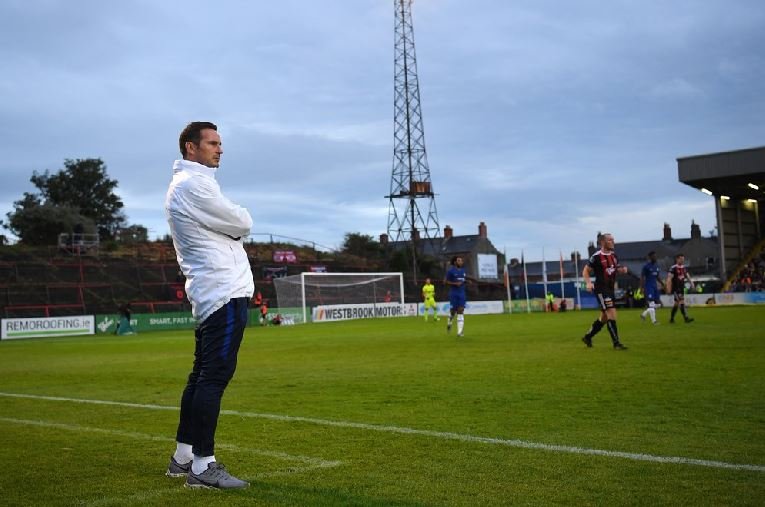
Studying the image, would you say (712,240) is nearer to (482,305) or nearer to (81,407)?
(482,305)

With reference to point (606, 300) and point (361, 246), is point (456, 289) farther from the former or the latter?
point (361, 246)

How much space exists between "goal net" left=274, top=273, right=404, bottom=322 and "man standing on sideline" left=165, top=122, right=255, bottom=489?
42.3 metres

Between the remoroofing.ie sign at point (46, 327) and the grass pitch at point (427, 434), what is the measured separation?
1128 inches

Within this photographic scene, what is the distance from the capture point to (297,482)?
17.7 ft

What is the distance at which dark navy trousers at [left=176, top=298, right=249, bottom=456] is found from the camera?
5395 millimetres

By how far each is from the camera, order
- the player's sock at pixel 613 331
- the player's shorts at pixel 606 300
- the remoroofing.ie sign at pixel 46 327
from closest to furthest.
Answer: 1. the player's sock at pixel 613 331
2. the player's shorts at pixel 606 300
3. the remoroofing.ie sign at pixel 46 327

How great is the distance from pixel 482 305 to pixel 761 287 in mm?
17385

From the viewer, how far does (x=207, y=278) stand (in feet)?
17.9

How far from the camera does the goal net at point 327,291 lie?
49625mm

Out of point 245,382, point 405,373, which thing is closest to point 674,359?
point 405,373

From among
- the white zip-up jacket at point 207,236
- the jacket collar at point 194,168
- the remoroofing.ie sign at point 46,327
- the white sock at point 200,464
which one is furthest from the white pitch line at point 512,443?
the remoroofing.ie sign at point 46,327

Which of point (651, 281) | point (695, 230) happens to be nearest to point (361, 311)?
point (651, 281)

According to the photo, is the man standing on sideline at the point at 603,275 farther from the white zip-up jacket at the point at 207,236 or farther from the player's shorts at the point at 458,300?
the white zip-up jacket at the point at 207,236

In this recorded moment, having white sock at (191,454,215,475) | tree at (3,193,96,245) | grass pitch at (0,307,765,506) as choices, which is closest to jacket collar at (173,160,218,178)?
white sock at (191,454,215,475)
